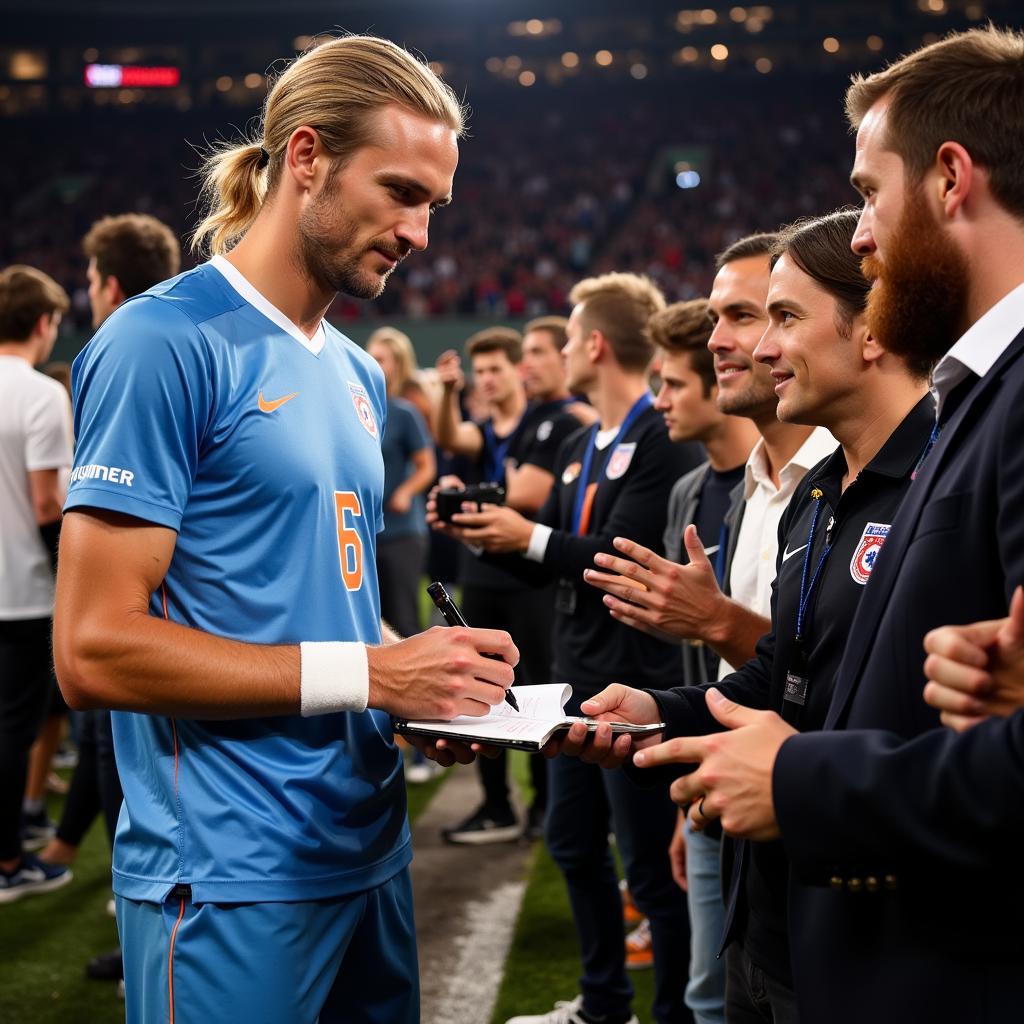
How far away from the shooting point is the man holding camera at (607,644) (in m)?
3.50

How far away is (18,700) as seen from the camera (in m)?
4.54

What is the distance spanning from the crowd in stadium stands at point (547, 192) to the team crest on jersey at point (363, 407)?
20.3 meters

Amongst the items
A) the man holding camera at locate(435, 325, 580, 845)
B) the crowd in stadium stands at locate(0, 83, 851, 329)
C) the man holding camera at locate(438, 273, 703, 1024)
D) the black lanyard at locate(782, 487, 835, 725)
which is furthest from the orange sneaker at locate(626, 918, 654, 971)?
the crowd in stadium stands at locate(0, 83, 851, 329)

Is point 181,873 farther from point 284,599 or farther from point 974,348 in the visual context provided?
point 974,348

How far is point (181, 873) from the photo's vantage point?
184 cm

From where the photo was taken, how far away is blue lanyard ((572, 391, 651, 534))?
4.02m

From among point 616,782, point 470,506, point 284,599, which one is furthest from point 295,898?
point 470,506

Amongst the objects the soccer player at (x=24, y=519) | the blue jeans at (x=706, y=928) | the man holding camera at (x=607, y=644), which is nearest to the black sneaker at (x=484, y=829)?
the man holding camera at (x=607, y=644)

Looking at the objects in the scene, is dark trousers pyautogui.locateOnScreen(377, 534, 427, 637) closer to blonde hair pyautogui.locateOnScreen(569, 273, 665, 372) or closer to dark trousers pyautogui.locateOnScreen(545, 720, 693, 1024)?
blonde hair pyautogui.locateOnScreen(569, 273, 665, 372)

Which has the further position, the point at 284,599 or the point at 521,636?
the point at 521,636

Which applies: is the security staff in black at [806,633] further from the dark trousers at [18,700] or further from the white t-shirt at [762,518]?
the dark trousers at [18,700]

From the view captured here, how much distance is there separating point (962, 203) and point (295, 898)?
1542mm

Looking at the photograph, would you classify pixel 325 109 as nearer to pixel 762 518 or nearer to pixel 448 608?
pixel 448 608

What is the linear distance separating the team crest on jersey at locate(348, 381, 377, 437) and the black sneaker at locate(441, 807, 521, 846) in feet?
12.4
